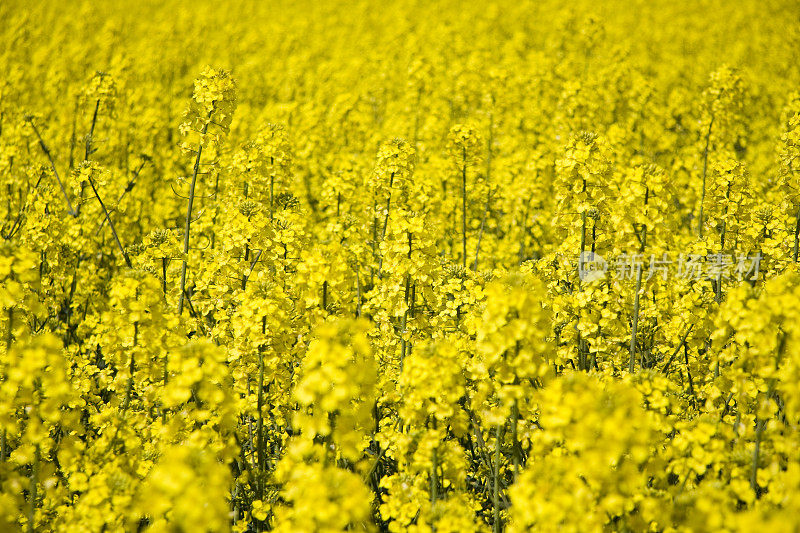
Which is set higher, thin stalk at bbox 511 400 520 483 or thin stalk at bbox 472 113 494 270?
thin stalk at bbox 472 113 494 270

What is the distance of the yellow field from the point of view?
9.51 ft

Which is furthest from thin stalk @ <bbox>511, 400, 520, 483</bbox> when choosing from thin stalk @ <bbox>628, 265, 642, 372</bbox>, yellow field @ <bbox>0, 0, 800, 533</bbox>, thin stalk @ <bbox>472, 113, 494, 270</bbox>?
thin stalk @ <bbox>472, 113, 494, 270</bbox>

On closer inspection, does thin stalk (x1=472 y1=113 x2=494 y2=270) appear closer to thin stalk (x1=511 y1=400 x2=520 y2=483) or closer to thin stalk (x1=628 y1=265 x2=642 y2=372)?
thin stalk (x1=628 y1=265 x2=642 y2=372)

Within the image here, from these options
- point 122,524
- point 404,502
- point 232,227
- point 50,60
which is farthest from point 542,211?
point 50,60

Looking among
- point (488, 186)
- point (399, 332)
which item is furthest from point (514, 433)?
point (488, 186)

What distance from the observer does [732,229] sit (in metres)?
5.16

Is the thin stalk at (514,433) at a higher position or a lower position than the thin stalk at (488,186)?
lower

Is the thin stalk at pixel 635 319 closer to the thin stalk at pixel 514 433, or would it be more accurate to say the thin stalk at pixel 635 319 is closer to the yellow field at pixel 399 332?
the yellow field at pixel 399 332

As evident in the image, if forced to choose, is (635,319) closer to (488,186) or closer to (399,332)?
(399,332)

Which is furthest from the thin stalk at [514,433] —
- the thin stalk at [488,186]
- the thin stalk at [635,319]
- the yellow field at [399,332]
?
the thin stalk at [488,186]

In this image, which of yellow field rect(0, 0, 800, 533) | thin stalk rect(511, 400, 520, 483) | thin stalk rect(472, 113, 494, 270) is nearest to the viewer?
yellow field rect(0, 0, 800, 533)

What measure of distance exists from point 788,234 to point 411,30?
16.2 m

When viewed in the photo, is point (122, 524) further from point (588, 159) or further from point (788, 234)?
point (788, 234)

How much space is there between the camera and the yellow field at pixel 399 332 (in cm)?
290
